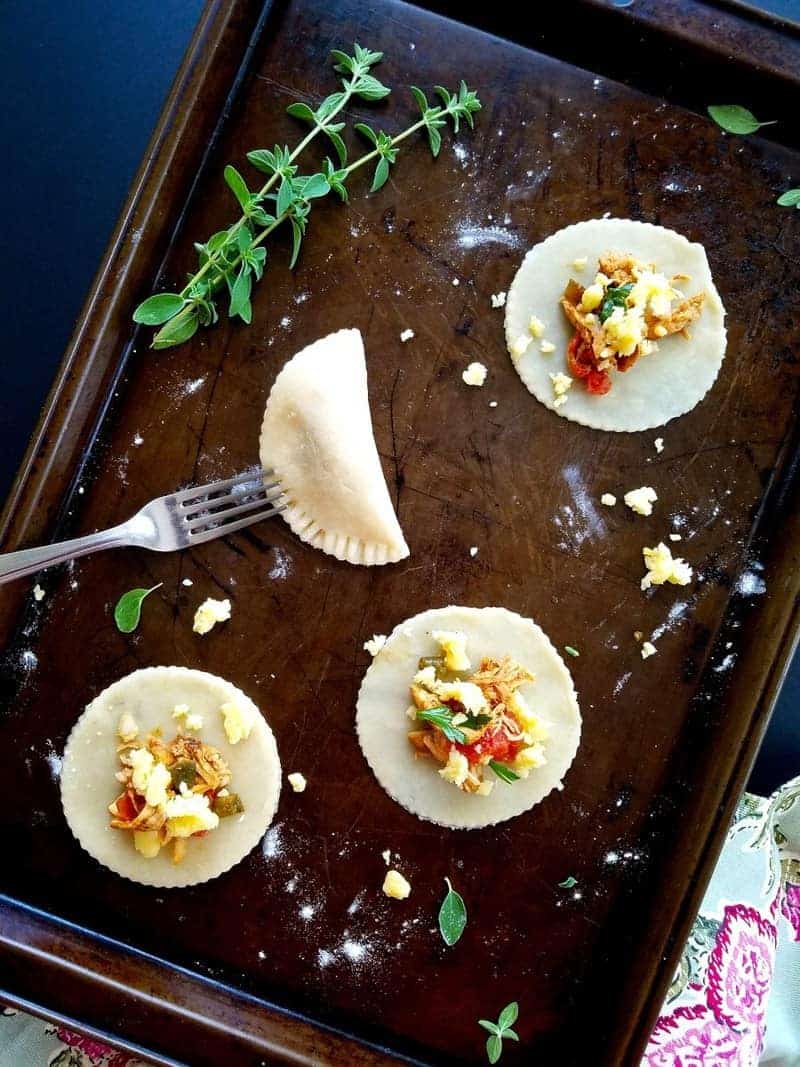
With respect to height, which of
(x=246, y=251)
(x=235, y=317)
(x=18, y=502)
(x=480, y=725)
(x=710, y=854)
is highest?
(x=246, y=251)

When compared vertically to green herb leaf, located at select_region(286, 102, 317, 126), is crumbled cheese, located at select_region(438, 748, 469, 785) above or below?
below

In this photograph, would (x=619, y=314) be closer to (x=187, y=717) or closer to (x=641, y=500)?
(x=641, y=500)

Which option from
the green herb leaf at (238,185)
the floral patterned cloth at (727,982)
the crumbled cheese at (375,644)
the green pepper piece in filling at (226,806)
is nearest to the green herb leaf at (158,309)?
the green herb leaf at (238,185)

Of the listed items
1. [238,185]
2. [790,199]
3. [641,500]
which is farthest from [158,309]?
[790,199]

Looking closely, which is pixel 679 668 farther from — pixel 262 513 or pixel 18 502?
pixel 18 502

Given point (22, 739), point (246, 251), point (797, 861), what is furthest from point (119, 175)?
point (797, 861)

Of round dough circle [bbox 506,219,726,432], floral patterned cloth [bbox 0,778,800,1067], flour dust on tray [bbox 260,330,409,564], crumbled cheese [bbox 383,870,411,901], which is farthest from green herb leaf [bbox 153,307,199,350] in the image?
floral patterned cloth [bbox 0,778,800,1067]

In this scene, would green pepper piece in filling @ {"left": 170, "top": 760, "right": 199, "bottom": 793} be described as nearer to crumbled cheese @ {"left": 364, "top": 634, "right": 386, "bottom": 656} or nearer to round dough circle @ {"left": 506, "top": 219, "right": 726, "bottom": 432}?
crumbled cheese @ {"left": 364, "top": 634, "right": 386, "bottom": 656}
